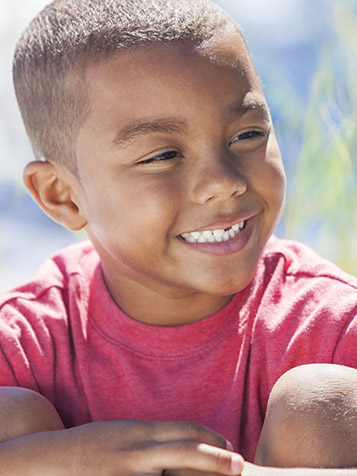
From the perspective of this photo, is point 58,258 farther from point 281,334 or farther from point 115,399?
point 281,334

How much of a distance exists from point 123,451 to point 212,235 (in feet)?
1.68

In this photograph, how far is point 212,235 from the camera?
5.42 ft

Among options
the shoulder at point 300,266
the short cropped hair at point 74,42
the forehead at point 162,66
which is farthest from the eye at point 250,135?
the shoulder at point 300,266

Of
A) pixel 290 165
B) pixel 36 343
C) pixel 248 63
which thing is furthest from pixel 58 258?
pixel 290 165

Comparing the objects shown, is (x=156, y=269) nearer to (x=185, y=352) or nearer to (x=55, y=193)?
(x=185, y=352)

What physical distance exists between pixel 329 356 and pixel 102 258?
644mm

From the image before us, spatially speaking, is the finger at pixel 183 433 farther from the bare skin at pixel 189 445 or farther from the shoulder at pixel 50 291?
the shoulder at pixel 50 291

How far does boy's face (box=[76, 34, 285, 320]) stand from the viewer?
5.14 ft

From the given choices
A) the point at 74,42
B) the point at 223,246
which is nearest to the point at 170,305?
the point at 223,246

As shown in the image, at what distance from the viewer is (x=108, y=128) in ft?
5.35

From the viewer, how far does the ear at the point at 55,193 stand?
6.09 feet

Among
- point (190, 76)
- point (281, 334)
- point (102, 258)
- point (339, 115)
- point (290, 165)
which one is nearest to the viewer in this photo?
point (190, 76)

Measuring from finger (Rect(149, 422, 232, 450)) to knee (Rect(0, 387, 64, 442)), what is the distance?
10.2 inches

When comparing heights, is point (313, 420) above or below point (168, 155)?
below
